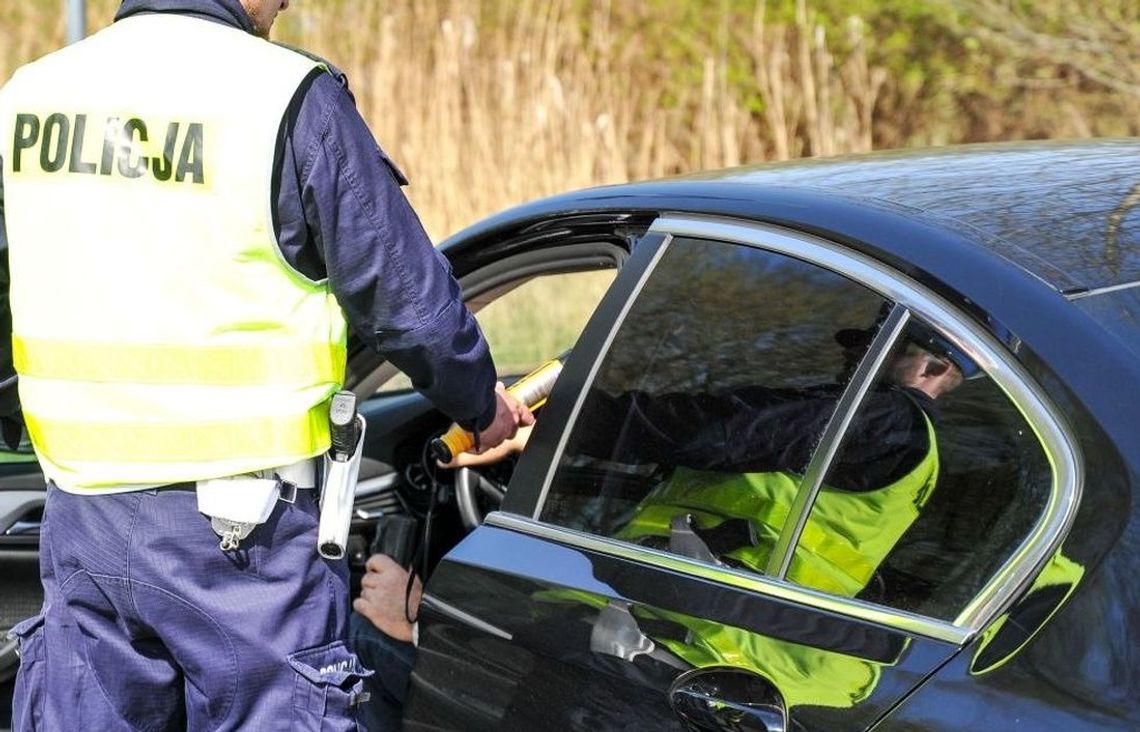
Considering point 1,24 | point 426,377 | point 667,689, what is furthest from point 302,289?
point 1,24

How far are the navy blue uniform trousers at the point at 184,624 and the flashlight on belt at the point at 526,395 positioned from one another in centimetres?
39

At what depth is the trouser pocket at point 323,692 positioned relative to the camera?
2162 mm

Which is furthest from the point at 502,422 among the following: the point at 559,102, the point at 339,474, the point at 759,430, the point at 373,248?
the point at 559,102

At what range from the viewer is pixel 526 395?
256cm

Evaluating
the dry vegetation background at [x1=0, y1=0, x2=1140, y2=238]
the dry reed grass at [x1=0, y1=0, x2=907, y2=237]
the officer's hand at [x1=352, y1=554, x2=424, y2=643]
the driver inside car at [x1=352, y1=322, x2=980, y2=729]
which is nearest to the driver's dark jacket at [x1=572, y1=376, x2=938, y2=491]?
the driver inside car at [x1=352, y1=322, x2=980, y2=729]

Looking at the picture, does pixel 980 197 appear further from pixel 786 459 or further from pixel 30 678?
pixel 30 678

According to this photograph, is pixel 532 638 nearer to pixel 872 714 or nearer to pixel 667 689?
pixel 667 689

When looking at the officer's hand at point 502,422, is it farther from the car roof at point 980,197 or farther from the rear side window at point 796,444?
the car roof at point 980,197

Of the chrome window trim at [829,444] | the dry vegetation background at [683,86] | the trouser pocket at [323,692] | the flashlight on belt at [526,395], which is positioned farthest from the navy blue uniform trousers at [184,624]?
the dry vegetation background at [683,86]

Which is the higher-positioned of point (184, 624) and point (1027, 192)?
point (1027, 192)

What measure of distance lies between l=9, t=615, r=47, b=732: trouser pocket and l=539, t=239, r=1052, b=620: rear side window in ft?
2.45

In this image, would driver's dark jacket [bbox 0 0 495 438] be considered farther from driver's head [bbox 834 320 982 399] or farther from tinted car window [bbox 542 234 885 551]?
driver's head [bbox 834 320 982 399]

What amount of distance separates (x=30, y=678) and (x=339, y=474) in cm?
53

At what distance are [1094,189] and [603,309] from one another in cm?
68
